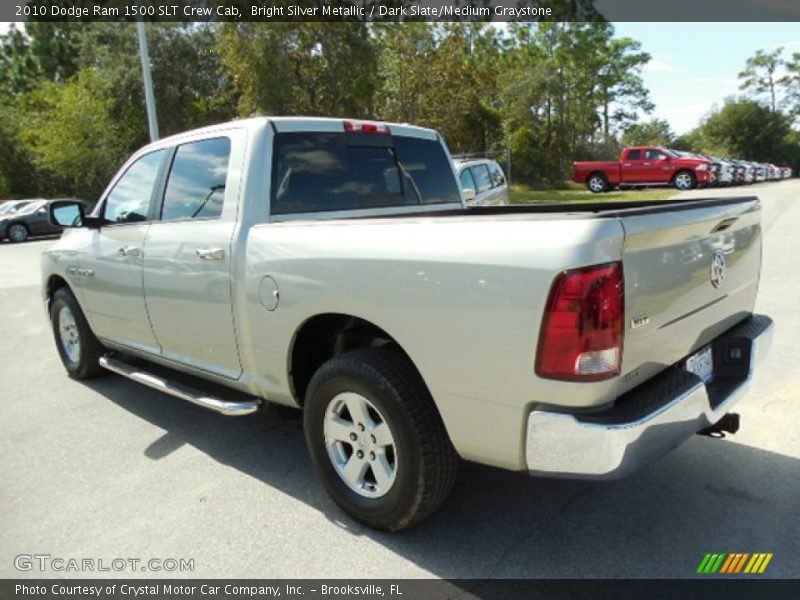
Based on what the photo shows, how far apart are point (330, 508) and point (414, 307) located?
4.36ft

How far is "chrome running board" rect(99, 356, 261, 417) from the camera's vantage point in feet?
11.2

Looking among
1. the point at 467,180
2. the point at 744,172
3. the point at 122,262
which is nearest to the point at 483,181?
the point at 467,180

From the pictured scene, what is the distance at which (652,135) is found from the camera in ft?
227

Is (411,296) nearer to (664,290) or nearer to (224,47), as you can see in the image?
(664,290)

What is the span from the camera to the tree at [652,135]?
60375 mm

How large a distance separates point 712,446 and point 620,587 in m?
1.52

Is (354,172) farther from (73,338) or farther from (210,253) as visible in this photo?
(73,338)

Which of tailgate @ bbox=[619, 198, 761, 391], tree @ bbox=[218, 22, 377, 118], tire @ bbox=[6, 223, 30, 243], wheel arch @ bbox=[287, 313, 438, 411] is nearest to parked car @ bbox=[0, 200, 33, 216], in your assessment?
tire @ bbox=[6, 223, 30, 243]

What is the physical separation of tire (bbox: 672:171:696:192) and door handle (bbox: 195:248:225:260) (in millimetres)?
25734

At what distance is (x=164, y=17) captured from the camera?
103 feet

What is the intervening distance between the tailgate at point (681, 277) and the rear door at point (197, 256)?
2.08m

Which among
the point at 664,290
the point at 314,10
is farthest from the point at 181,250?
the point at 314,10

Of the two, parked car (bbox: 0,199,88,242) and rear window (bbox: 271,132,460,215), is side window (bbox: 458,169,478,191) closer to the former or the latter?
rear window (bbox: 271,132,460,215)

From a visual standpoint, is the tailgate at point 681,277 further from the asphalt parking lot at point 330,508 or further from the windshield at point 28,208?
the windshield at point 28,208
